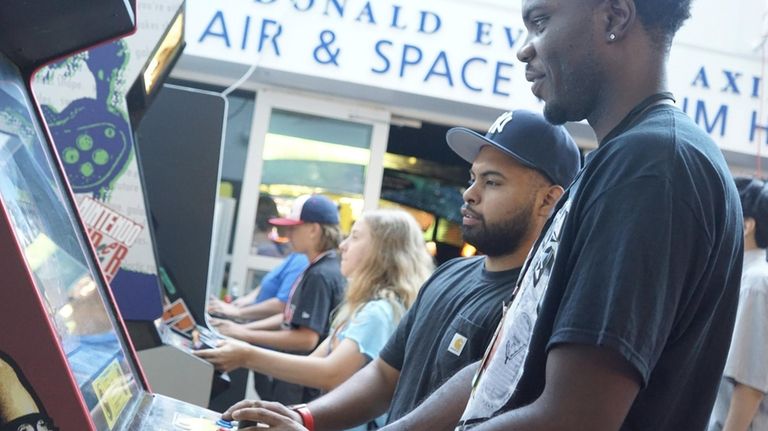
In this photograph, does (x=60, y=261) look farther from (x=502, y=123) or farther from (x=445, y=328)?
(x=502, y=123)

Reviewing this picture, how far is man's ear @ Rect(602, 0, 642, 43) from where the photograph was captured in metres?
1.17

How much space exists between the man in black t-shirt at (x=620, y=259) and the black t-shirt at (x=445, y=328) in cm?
52

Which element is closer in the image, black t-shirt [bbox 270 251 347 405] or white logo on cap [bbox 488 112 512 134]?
white logo on cap [bbox 488 112 512 134]

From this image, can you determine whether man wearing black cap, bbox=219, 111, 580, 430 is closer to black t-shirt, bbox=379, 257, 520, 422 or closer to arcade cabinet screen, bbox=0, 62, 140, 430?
black t-shirt, bbox=379, 257, 520, 422

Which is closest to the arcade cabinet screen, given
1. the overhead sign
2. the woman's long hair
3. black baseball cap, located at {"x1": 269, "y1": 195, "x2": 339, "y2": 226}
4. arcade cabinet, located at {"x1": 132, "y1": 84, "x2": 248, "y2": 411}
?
the woman's long hair

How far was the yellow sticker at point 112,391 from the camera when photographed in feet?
4.27

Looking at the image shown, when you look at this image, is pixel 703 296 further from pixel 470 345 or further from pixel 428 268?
pixel 428 268

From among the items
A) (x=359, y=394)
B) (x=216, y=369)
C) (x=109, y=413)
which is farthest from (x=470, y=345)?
(x=216, y=369)

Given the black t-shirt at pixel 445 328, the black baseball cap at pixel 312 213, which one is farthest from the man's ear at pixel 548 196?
the black baseball cap at pixel 312 213

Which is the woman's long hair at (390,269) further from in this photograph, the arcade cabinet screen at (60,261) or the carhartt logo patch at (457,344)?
the arcade cabinet screen at (60,261)

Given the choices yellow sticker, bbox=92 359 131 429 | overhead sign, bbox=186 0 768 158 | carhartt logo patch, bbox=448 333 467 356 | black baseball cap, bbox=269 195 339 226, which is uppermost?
overhead sign, bbox=186 0 768 158

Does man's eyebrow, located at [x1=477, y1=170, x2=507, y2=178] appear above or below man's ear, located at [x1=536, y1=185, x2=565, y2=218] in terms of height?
above

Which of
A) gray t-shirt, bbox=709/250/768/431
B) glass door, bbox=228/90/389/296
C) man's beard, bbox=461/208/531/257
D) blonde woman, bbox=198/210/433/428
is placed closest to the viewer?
man's beard, bbox=461/208/531/257

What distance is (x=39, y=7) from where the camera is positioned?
1.34 m
